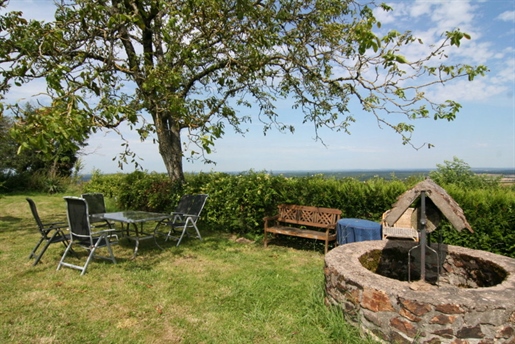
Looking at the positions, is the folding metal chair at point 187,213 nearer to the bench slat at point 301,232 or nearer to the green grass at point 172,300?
the green grass at point 172,300

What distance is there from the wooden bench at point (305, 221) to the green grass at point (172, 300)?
1.44 feet

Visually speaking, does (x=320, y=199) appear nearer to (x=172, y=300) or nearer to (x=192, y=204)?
(x=192, y=204)

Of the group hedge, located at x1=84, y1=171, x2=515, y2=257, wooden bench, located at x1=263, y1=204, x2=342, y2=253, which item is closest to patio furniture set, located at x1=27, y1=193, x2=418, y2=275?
wooden bench, located at x1=263, y1=204, x2=342, y2=253

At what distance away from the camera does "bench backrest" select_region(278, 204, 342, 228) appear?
6.27 metres

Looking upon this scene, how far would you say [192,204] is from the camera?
23.6ft

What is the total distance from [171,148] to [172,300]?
5.39 m

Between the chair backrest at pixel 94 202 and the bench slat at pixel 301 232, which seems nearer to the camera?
the bench slat at pixel 301 232

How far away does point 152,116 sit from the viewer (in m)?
8.06

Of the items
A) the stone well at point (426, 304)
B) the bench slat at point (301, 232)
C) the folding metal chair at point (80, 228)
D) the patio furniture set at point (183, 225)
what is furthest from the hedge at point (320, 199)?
the folding metal chair at point (80, 228)

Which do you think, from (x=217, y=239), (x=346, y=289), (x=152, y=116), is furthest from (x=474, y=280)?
(x=152, y=116)

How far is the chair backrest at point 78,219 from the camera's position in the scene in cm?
479

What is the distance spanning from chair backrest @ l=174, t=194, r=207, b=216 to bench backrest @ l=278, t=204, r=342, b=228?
1.75 meters

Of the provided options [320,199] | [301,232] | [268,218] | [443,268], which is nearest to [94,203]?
[268,218]

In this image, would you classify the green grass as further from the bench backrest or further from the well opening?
the well opening
